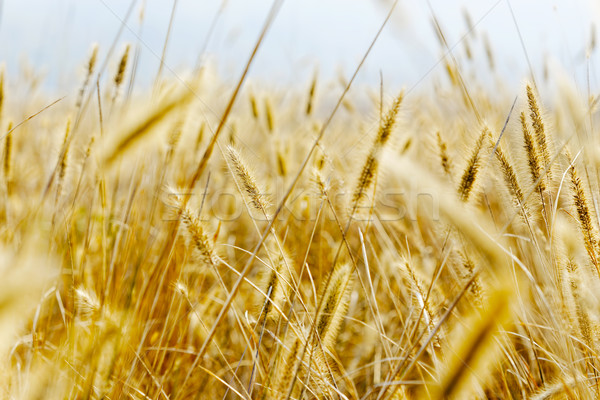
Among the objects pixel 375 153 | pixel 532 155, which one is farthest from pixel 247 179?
pixel 532 155

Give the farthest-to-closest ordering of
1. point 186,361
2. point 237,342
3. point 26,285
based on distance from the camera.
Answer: point 237,342 < point 186,361 < point 26,285

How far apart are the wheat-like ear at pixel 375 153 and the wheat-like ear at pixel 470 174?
15 cm

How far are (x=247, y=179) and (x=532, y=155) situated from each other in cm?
48

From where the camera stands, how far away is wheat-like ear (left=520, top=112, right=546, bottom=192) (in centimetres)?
72

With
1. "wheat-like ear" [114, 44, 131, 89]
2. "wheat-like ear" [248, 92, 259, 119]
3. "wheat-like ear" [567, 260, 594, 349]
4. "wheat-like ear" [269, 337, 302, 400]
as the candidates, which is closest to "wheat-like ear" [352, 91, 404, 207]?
"wheat-like ear" [269, 337, 302, 400]

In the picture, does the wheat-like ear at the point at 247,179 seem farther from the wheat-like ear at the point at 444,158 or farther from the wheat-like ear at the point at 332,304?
the wheat-like ear at the point at 444,158

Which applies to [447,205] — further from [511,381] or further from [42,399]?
[511,381]

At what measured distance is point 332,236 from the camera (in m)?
1.86

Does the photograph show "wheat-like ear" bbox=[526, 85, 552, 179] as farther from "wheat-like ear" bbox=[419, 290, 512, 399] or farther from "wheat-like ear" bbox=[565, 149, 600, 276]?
"wheat-like ear" bbox=[419, 290, 512, 399]

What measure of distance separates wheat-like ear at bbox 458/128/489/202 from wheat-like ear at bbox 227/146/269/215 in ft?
1.10

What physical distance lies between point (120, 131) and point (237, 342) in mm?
832

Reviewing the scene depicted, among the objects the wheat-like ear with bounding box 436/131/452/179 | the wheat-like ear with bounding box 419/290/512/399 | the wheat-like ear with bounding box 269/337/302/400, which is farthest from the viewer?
the wheat-like ear with bounding box 436/131/452/179

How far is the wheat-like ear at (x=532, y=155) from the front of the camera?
2.35 feet

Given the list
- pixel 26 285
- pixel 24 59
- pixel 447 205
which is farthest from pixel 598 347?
pixel 24 59
